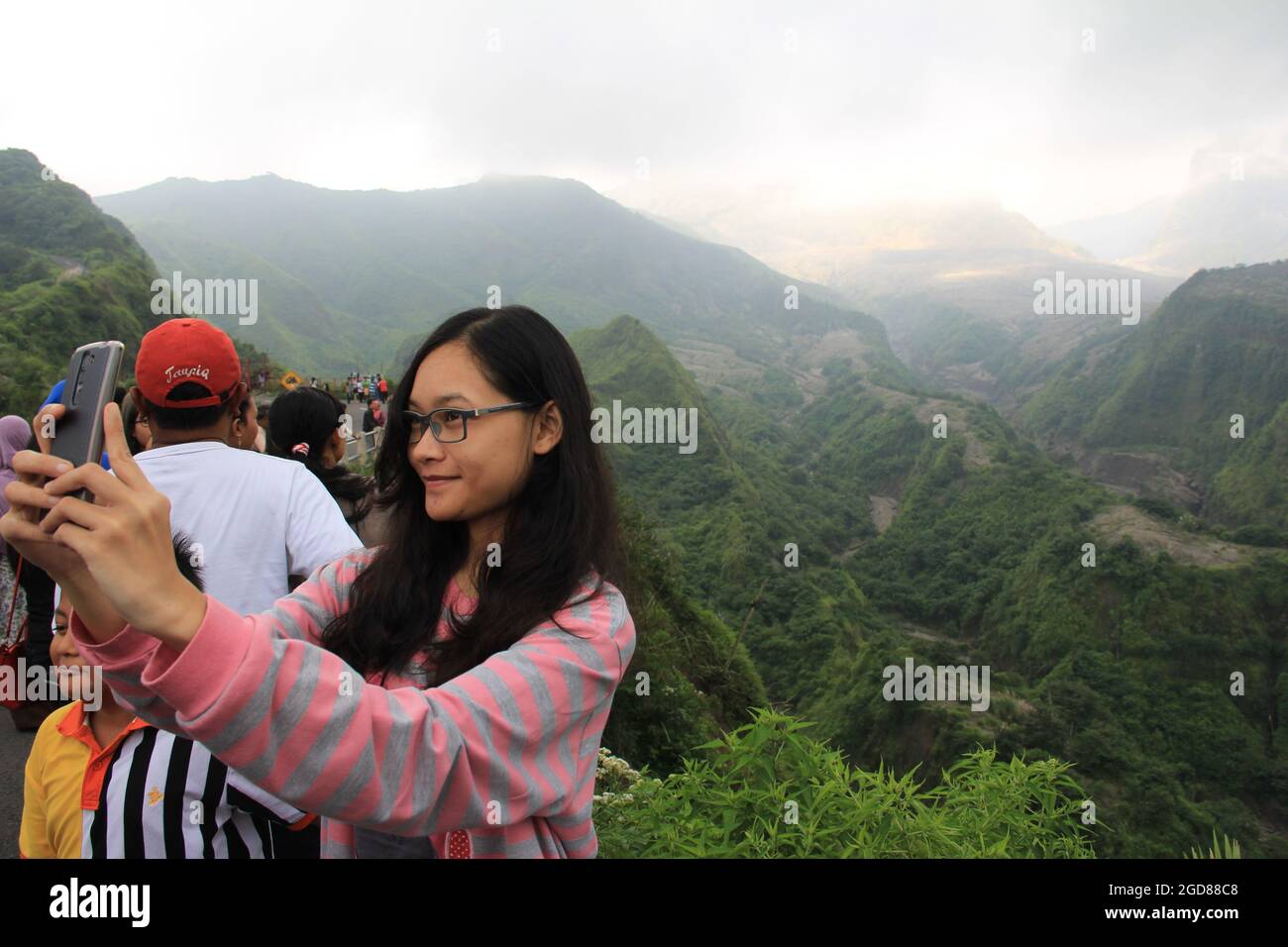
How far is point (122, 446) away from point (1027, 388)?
152m

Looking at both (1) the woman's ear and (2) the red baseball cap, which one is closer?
(1) the woman's ear

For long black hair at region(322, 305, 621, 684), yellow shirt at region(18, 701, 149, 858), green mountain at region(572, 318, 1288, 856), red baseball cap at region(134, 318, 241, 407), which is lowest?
green mountain at region(572, 318, 1288, 856)

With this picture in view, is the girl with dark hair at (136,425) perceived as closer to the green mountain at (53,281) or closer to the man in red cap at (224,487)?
the man in red cap at (224,487)

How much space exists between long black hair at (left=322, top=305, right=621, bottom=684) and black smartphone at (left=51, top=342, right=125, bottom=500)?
1.81 ft

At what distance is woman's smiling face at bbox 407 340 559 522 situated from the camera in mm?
1379

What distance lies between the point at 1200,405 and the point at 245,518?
10776cm

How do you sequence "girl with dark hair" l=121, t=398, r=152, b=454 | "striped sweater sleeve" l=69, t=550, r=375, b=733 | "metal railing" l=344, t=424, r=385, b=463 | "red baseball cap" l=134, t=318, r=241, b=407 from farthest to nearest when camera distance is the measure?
"metal railing" l=344, t=424, r=385, b=463
"girl with dark hair" l=121, t=398, r=152, b=454
"red baseball cap" l=134, t=318, r=241, b=407
"striped sweater sleeve" l=69, t=550, r=375, b=733

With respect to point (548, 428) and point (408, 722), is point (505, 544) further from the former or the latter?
point (408, 722)

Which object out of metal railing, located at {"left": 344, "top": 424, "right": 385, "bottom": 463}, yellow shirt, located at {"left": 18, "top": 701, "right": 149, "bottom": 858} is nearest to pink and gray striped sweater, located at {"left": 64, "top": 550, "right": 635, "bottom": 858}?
yellow shirt, located at {"left": 18, "top": 701, "right": 149, "bottom": 858}

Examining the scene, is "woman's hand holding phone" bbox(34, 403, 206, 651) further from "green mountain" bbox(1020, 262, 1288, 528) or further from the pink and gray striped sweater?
"green mountain" bbox(1020, 262, 1288, 528)

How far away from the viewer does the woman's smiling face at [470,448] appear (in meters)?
1.38

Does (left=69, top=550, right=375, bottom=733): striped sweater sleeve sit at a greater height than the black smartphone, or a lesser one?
lesser

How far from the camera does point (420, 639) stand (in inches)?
54.8
